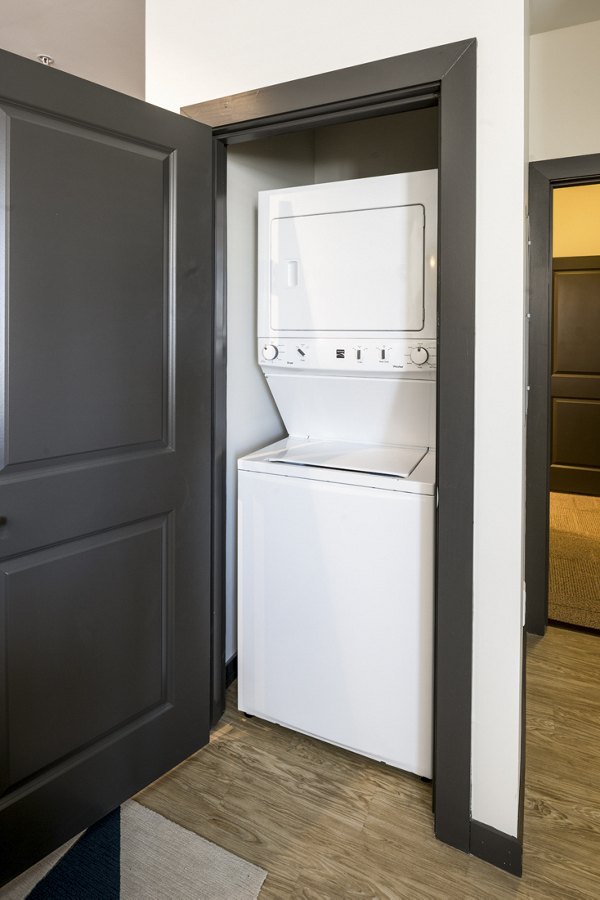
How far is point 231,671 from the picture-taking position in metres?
2.28

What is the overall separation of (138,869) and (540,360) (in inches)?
92.0

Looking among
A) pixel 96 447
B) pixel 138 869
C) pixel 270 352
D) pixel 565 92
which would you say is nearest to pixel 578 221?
pixel 565 92

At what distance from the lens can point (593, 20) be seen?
7.83 ft

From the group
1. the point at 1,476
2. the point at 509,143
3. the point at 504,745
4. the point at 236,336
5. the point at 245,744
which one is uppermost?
the point at 509,143

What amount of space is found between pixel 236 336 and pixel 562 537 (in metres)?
3.02

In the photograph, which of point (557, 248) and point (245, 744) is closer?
point (245, 744)

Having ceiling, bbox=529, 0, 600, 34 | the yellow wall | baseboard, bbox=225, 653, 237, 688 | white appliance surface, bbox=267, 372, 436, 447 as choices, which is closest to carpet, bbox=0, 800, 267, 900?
baseboard, bbox=225, 653, 237, 688

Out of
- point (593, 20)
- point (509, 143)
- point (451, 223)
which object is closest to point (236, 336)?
point (451, 223)

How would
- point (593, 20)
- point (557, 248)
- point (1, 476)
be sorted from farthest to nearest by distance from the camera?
point (557, 248) < point (593, 20) < point (1, 476)

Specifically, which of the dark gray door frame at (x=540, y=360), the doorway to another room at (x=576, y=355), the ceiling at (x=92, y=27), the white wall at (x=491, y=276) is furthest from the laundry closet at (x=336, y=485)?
the doorway to another room at (x=576, y=355)

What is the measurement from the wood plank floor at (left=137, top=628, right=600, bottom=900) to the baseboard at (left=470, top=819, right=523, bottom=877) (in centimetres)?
3

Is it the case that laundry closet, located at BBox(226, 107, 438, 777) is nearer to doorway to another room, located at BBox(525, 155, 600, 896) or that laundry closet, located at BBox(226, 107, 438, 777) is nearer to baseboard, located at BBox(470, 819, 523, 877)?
baseboard, located at BBox(470, 819, 523, 877)

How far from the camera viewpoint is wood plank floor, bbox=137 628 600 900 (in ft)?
4.79

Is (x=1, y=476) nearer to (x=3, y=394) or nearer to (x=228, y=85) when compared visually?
(x=3, y=394)
